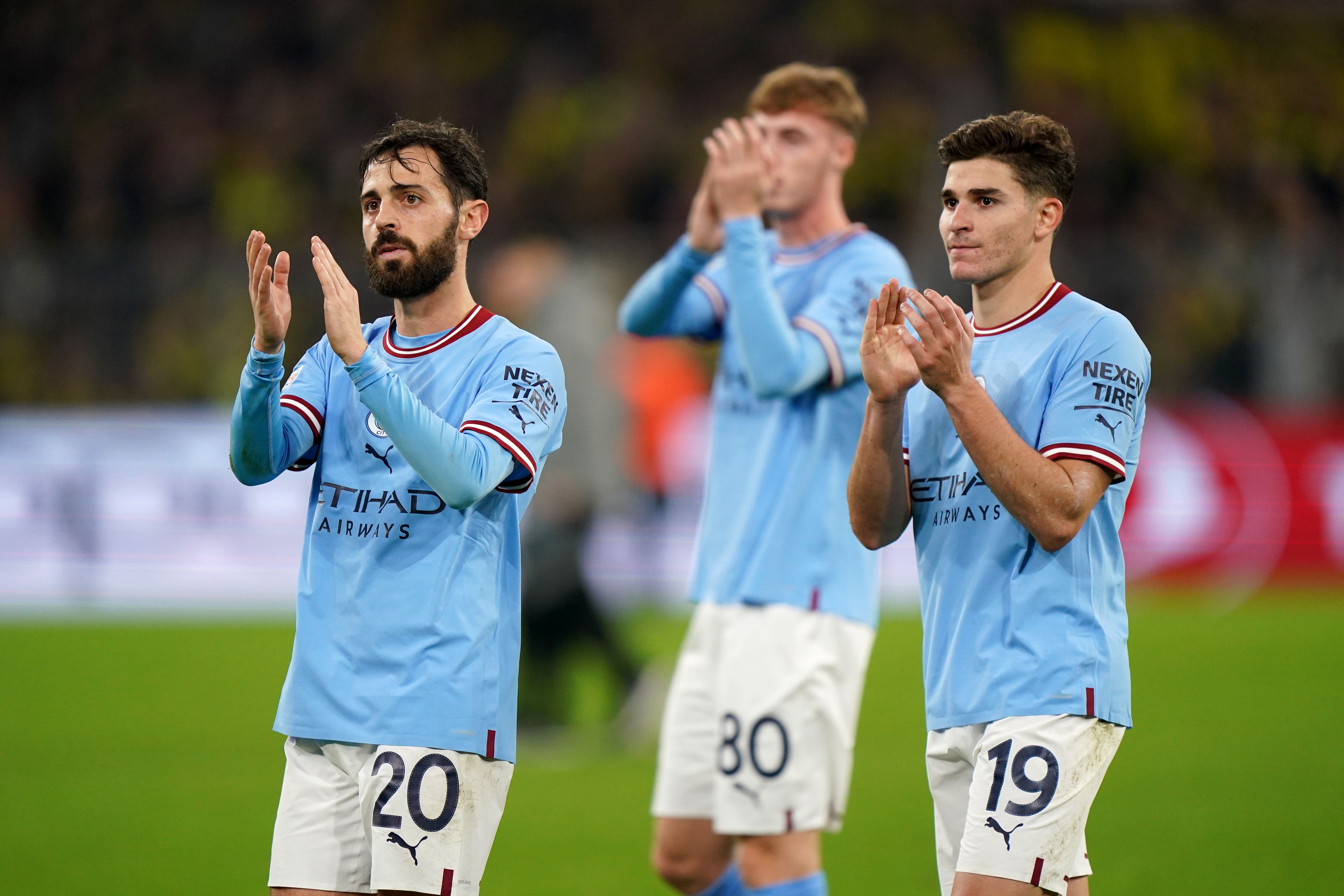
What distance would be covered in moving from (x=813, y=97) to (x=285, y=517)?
28.1 ft

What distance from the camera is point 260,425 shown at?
3.25 meters

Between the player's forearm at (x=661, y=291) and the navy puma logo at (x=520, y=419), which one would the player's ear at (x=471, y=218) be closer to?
the navy puma logo at (x=520, y=419)

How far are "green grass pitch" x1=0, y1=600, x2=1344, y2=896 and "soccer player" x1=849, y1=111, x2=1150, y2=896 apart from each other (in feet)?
9.33

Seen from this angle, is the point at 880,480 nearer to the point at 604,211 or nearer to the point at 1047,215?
the point at 1047,215

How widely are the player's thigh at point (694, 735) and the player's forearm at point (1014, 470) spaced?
5.35ft

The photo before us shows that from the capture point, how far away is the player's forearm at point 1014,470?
10.1 ft

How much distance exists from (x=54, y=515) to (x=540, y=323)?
5.52m

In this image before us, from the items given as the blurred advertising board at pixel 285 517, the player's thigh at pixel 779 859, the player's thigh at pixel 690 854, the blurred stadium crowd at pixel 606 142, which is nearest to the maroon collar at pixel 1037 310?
the player's thigh at pixel 779 859

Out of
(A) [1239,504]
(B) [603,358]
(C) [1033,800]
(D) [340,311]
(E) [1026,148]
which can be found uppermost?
(A) [1239,504]

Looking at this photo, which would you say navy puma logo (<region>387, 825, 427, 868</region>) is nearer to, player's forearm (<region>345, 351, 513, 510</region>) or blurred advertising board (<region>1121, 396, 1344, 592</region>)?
player's forearm (<region>345, 351, 513, 510</region>)

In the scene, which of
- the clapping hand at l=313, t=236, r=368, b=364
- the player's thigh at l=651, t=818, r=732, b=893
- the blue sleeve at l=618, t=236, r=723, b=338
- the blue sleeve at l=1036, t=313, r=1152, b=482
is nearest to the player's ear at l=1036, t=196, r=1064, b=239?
the blue sleeve at l=1036, t=313, r=1152, b=482

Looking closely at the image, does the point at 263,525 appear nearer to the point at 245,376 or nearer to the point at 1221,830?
the point at 1221,830

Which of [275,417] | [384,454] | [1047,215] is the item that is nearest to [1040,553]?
[1047,215]

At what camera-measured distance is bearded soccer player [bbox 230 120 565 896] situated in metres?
3.16
